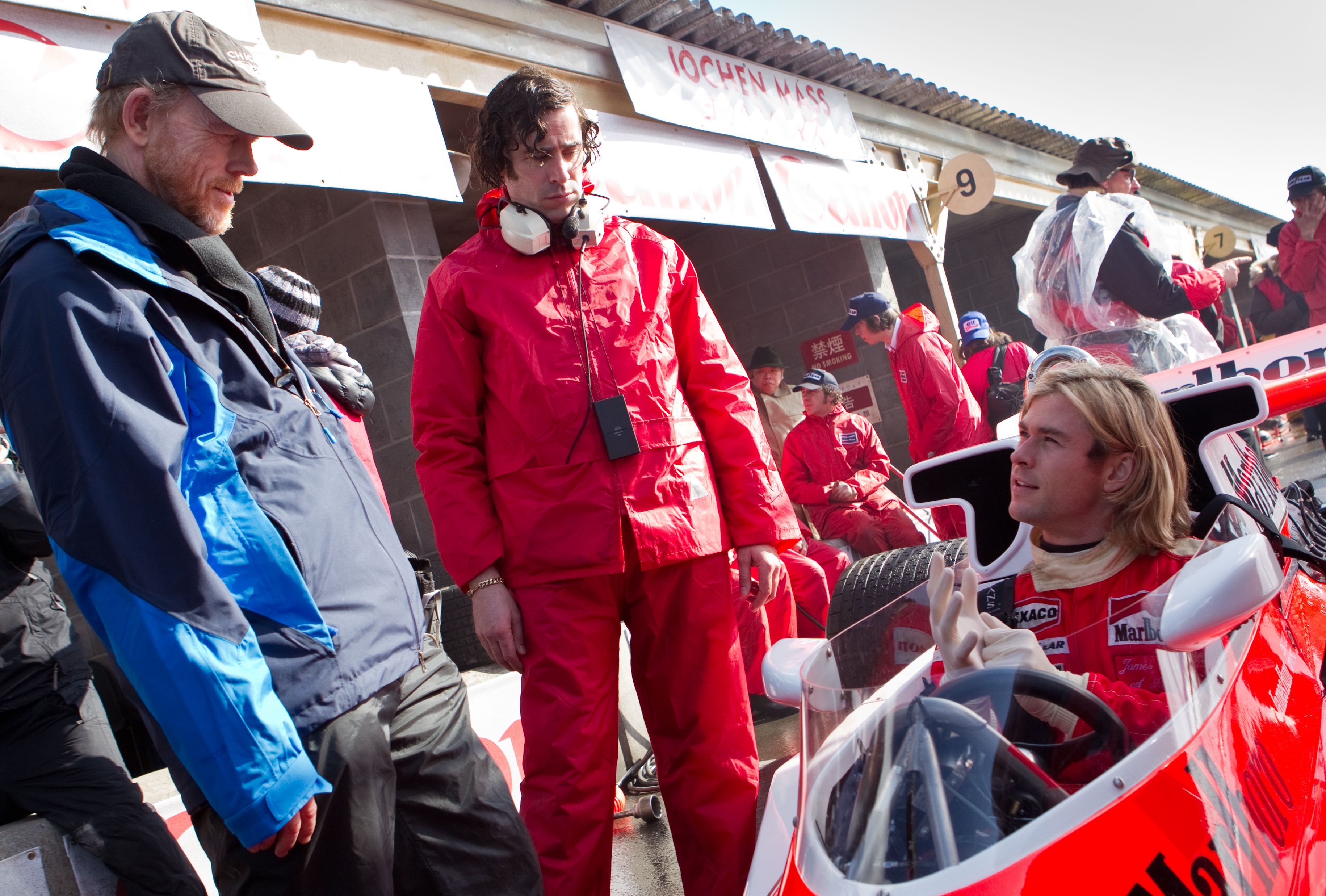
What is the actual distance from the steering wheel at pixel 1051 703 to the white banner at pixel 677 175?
461 cm

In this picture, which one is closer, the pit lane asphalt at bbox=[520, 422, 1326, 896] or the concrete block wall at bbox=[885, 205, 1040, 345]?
the pit lane asphalt at bbox=[520, 422, 1326, 896]

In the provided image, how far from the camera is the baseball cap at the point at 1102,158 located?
4.15 meters

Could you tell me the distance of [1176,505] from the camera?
1976 mm

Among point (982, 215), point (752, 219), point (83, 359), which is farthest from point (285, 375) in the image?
point (982, 215)

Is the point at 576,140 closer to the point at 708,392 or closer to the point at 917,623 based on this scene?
the point at 708,392

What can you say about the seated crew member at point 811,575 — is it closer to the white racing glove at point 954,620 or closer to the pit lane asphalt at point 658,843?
the pit lane asphalt at point 658,843

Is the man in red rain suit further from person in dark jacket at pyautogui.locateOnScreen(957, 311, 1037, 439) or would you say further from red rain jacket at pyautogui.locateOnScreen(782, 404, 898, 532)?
person in dark jacket at pyautogui.locateOnScreen(957, 311, 1037, 439)

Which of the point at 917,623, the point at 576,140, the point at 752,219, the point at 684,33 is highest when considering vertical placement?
the point at 684,33

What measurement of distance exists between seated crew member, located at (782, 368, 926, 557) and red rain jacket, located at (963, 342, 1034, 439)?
0.89 m

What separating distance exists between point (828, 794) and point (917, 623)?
37 centimetres

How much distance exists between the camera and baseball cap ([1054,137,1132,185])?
4.15m

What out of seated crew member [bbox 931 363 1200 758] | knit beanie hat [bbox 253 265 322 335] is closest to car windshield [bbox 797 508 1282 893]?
seated crew member [bbox 931 363 1200 758]

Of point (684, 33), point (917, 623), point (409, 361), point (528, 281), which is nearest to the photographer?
point (917, 623)

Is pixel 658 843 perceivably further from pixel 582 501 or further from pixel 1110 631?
pixel 1110 631
